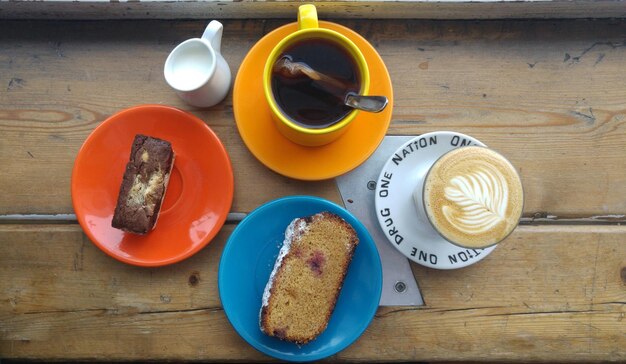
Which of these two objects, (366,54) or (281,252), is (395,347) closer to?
(281,252)

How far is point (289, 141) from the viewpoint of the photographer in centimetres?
108

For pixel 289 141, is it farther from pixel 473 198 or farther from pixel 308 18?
pixel 473 198

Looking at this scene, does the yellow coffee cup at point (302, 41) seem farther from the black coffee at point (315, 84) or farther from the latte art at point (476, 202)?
the latte art at point (476, 202)

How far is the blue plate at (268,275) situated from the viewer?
1070 millimetres

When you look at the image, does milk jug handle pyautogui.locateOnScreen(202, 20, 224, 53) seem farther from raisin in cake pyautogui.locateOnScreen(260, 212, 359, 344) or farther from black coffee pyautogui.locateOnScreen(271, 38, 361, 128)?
raisin in cake pyautogui.locateOnScreen(260, 212, 359, 344)

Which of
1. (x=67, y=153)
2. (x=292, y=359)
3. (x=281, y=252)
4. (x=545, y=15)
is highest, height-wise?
(x=545, y=15)

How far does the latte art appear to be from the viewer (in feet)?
3.01

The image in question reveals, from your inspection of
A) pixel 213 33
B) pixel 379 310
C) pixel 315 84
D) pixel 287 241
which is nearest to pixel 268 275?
pixel 287 241

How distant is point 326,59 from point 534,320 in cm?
79

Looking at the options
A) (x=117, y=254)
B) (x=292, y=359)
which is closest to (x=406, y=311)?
(x=292, y=359)

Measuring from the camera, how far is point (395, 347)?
1148 millimetres

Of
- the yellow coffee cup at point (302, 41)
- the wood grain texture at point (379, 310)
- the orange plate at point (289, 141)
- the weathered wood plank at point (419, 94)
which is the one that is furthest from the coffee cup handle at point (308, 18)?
the wood grain texture at point (379, 310)

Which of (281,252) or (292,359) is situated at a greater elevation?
(281,252)

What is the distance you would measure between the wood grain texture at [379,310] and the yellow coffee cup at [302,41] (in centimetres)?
34
